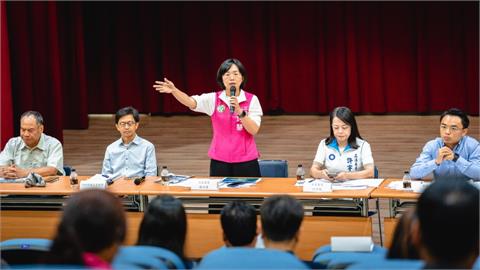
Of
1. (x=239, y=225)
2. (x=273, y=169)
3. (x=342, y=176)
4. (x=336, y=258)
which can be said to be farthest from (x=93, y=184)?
(x=336, y=258)

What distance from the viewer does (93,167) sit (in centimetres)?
880

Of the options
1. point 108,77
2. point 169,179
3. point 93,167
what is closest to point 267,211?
point 169,179

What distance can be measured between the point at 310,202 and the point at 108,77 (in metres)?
8.91

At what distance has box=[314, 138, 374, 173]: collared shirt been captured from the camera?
512cm

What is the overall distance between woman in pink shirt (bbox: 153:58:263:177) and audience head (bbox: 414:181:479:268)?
3193 mm

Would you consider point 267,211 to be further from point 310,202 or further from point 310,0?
point 310,0

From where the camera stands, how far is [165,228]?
309cm

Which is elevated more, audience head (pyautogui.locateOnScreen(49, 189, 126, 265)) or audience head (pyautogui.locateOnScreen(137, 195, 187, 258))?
audience head (pyautogui.locateOnScreen(49, 189, 126, 265))

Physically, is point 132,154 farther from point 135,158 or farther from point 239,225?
point 239,225

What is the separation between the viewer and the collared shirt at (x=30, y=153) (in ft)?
18.3

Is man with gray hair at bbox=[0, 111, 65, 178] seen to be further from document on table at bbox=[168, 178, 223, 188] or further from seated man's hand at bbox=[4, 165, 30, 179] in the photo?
document on table at bbox=[168, 178, 223, 188]

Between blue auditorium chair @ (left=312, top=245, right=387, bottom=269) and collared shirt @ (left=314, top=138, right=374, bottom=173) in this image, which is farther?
collared shirt @ (left=314, top=138, right=374, bottom=173)

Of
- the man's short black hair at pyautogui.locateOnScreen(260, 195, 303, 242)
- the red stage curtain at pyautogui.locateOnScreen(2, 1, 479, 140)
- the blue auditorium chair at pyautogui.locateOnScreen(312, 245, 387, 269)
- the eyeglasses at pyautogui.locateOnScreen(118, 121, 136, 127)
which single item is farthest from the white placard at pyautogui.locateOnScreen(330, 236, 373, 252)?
the red stage curtain at pyautogui.locateOnScreen(2, 1, 479, 140)

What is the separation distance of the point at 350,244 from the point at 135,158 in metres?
2.15
